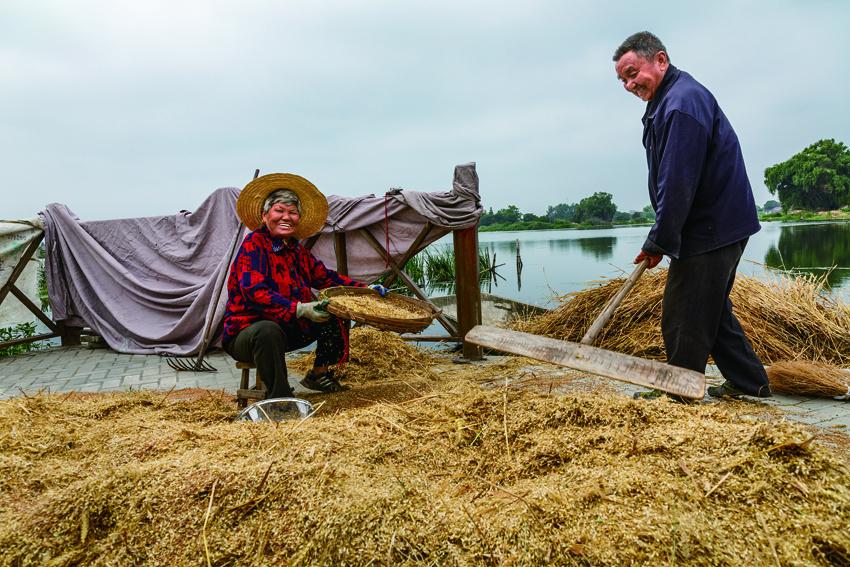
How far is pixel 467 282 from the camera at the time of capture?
169 inches

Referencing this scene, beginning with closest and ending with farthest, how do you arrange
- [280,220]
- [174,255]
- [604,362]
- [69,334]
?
[604,362] < [280,220] < [174,255] < [69,334]

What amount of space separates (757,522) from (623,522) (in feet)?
0.96

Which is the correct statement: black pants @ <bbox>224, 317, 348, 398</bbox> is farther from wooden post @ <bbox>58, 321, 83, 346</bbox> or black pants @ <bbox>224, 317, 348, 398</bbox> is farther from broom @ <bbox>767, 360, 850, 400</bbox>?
wooden post @ <bbox>58, 321, 83, 346</bbox>

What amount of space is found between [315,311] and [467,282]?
6.23 ft

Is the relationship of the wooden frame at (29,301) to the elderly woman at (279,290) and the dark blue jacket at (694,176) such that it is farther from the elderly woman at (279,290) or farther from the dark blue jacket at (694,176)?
the dark blue jacket at (694,176)

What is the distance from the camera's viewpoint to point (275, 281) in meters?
2.90

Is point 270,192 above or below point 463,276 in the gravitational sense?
above

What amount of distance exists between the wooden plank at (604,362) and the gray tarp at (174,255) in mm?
1995

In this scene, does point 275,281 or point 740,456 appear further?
point 275,281

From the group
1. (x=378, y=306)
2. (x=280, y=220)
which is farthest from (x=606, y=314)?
(x=280, y=220)

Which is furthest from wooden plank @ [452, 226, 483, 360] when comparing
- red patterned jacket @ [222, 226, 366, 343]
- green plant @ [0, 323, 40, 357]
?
green plant @ [0, 323, 40, 357]

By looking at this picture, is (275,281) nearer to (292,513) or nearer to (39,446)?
(39,446)

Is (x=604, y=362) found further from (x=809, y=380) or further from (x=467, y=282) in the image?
(x=467, y=282)

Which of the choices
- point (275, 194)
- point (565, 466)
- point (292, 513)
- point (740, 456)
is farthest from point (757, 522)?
point (275, 194)
